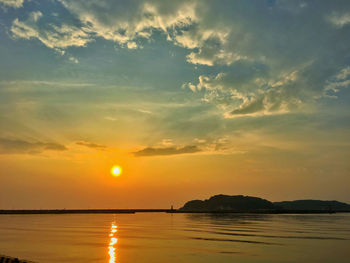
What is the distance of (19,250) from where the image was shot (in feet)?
183

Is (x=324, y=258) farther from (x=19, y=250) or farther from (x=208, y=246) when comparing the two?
(x=19, y=250)

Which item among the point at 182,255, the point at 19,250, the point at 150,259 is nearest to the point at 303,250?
the point at 182,255

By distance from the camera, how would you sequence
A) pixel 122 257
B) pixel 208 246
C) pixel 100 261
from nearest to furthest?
pixel 100 261
pixel 122 257
pixel 208 246

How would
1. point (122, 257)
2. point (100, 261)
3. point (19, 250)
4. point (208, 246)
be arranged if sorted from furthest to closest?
point (208, 246) < point (19, 250) < point (122, 257) < point (100, 261)

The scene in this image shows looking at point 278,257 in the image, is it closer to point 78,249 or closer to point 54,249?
point 78,249

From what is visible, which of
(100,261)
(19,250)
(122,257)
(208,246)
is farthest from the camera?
(208,246)

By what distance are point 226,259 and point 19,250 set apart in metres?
33.0

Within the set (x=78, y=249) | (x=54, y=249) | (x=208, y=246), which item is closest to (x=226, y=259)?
(x=208, y=246)

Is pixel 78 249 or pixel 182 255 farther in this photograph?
pixel 78 249

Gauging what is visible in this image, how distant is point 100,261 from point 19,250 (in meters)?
18.7

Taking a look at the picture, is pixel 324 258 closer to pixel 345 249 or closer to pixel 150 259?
pixel 345 249

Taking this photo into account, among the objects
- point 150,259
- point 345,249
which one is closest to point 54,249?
point 150,259

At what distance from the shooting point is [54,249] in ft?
187

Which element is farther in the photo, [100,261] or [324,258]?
[324,258]
